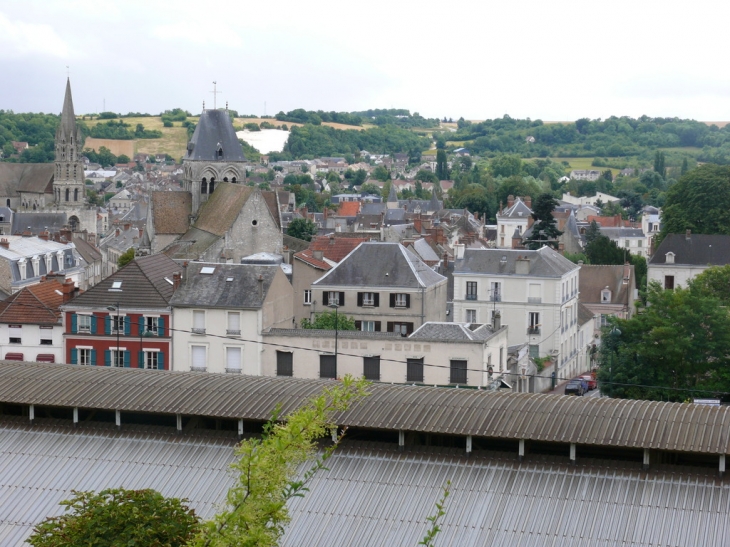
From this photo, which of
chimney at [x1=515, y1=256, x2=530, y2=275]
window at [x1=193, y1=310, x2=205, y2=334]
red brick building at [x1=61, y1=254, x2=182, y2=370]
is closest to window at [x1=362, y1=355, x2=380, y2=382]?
window at [x1=193, y1=310, x2=205, y2=334]

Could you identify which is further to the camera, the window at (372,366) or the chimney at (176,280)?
the chimney at (176,280)

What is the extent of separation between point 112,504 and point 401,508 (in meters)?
6.81

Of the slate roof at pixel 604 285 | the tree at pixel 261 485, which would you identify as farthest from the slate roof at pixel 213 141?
the tree at pixel 261 485

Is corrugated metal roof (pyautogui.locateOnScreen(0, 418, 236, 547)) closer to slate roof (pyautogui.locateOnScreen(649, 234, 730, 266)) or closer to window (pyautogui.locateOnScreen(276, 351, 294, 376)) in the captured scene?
window (pyautogui.locateOnScreen(276, 351, 294, 376))

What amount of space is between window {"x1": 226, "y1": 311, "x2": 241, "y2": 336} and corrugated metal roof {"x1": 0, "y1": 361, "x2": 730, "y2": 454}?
17165mm

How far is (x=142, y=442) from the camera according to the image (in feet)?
78.7

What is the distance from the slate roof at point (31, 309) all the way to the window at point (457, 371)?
13870mm

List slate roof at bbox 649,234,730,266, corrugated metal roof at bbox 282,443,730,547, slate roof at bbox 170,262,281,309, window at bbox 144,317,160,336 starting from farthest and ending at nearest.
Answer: slate roof at bbox 649,234,730,266
window at bbox 144,317,160,336
slate roof at bbox 170,262,281,309
corrugated metal roof at bbox 282,443,730,547

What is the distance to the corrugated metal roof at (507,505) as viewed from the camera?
20297mm

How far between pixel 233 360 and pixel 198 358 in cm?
128

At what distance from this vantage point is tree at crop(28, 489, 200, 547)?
50.3 feet

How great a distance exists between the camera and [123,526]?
15.5 meters

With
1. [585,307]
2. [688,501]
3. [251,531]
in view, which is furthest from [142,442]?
[585,307]

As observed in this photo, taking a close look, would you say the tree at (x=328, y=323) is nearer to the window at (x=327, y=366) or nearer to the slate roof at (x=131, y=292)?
the window at (x=327, y=366)
